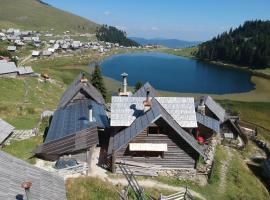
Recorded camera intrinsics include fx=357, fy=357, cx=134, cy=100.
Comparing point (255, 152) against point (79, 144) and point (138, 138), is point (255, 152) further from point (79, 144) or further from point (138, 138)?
point (79, 144)

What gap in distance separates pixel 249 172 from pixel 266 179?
214 centimetres

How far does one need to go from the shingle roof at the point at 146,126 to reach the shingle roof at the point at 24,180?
860 cm

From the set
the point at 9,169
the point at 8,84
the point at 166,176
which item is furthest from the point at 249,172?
the point at 8,84

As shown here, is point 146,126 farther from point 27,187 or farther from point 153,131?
point 27,187

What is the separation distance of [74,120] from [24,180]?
Result: 15.4m

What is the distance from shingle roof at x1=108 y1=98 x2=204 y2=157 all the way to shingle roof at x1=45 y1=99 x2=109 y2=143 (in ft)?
11.4

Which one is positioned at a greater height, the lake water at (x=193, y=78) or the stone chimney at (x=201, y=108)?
the stone chimney at (x=201, y=108)

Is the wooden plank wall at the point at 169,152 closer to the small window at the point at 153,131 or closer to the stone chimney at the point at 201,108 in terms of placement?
the small window at the point at 153,131

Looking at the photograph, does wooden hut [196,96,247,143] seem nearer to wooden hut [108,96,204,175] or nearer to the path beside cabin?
wooden hut [108,96,204,175]

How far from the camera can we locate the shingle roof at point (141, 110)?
104 ft

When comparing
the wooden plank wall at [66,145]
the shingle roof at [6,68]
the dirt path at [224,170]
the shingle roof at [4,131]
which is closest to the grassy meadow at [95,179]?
the dirt path at [224,170]

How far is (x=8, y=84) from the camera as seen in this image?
217 ft

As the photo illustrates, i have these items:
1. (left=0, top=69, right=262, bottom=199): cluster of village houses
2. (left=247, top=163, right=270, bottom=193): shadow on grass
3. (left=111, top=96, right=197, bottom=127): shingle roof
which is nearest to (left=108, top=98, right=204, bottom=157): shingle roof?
(left=0, top=69, right=262, bottom=199): cluster of village houses

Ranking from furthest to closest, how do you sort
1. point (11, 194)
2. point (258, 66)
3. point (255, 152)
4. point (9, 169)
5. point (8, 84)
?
point (258, 66) < point (8, 84) < point (255, 152) < point (9, 169) < point (11, 194)
